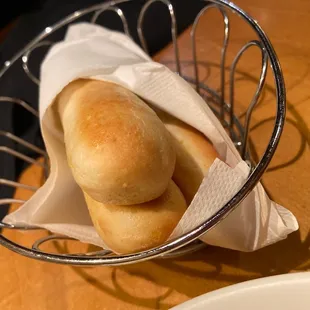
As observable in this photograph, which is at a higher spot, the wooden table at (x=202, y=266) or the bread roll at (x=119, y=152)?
the bread roll at (x=119, y=152)

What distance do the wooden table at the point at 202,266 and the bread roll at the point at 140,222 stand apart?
0.06 meters

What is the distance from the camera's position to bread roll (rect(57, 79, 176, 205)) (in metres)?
0.30

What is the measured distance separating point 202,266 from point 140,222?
78 millimetres

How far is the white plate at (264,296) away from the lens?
256 mm

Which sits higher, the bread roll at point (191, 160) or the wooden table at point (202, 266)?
the bread roll at point (191, 160)

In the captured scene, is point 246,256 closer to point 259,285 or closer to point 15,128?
point 259,285

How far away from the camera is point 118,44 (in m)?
0.47

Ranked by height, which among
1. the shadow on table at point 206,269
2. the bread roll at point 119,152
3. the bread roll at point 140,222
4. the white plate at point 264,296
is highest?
the bread roll at point 119,152

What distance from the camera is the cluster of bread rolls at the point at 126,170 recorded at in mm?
301

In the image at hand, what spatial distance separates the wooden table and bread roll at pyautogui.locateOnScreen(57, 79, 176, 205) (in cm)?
8

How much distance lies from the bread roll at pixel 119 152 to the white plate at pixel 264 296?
8 centimetres

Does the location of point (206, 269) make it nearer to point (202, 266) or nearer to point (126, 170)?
point (202, 266)

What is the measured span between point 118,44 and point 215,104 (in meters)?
0.11

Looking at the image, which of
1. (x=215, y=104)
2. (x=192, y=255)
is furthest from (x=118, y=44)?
(x=192, y=255)
